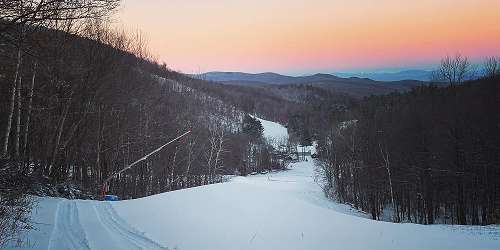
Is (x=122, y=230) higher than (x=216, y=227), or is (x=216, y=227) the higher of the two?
(x=122, y=230)

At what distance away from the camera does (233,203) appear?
51.8 feet

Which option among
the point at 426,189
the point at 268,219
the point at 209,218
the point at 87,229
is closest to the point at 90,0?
the point at 87,229

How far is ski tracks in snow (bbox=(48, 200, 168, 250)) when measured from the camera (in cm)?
998

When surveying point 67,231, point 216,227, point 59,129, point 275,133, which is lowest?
point 216,227

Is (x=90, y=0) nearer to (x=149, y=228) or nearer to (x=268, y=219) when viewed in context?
(x=149, y=228)

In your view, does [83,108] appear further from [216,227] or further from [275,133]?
[275,133]

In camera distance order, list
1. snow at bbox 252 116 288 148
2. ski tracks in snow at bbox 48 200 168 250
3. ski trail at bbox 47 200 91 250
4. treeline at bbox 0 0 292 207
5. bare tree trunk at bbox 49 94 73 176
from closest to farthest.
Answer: ski trail at bbox 47 200 91 250
ski tracks in snow at bbox 48 200 168 250
treeline at bbox 0 0 292 207
bare tree trunk at bbox 49 94 73 176
snow at bbox 252 116 288 148

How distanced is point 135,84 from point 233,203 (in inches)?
811

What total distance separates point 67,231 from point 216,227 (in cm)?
460

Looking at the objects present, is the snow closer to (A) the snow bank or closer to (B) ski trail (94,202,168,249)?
(A) the snow bank

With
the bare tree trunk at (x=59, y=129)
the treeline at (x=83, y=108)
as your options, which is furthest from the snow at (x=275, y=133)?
the bare tree trunk at (x=59, y=129)

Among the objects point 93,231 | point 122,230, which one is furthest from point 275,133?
point 93,231

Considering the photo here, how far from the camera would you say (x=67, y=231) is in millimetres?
11227

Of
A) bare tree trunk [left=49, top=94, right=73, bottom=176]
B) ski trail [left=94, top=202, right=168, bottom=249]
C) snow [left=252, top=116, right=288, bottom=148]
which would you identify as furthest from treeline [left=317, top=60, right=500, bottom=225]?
snow [left=252, top=116, right=288, bottom=148]
